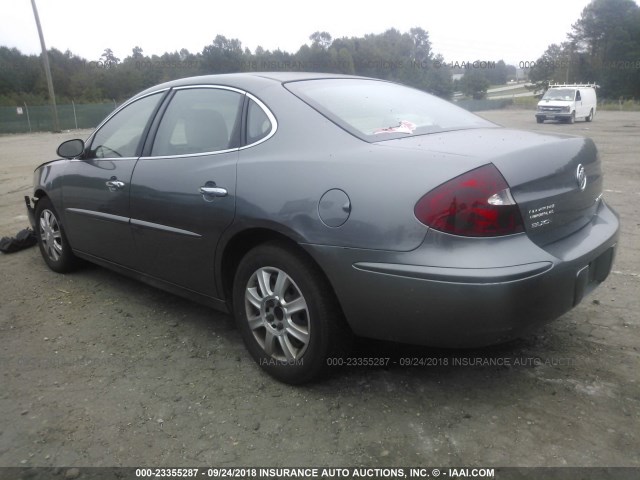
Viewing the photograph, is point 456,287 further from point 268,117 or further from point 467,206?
point 268,117

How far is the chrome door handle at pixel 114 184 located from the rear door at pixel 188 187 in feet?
0.55

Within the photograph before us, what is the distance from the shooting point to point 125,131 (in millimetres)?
3922

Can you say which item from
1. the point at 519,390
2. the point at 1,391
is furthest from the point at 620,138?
the point at 1,391

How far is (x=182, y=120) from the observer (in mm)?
3471

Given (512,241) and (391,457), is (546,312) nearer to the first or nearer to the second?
(512,241)

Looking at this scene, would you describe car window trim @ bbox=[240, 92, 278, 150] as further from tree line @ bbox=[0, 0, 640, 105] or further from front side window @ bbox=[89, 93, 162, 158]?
tree line @ bbox=[0, 0, 640, 105]

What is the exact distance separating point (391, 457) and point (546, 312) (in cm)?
89

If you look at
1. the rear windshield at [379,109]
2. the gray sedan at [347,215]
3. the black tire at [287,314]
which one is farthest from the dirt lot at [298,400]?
the rear windshield at [379,109]

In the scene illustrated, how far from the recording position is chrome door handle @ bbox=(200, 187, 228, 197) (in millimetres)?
2926

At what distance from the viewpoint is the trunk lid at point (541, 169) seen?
7.79ft

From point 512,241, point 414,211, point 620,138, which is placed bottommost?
point 620,138

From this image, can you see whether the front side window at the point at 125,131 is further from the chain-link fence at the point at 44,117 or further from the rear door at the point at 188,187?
the chain-link fence at the point at 44,117

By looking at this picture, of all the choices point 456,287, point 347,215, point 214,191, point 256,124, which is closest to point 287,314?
point 347,215

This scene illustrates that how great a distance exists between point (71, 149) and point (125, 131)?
0.55m
